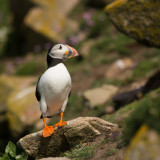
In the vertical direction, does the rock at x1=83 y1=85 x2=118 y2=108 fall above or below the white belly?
below

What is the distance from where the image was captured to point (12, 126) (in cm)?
976

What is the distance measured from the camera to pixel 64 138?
472 cm

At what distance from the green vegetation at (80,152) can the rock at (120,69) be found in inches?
220

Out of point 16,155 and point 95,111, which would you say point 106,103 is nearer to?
point 95,111

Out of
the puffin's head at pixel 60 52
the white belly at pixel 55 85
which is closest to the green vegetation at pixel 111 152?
the white belly at pixel 55 85

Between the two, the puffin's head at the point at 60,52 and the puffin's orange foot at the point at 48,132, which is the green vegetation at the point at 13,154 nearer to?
the puffin's orange foot at the point at 48,132

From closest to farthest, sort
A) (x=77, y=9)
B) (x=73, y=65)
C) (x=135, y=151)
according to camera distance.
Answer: (x=135, y=151), (x=73, y=65), (x=77, y=9)

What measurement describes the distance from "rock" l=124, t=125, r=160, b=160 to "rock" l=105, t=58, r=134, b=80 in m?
7.35

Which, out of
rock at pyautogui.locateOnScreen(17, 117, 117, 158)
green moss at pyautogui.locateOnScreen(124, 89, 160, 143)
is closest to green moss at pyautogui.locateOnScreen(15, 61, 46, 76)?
rock at pyautogui.locateOnScreen(17, 117, 117, 158)

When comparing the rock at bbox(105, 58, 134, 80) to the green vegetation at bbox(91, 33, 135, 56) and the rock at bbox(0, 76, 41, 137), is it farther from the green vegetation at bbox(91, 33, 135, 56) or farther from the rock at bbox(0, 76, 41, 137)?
the rock at bbox(0, 76, 41, 137)

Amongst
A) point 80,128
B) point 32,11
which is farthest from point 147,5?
point 32,11

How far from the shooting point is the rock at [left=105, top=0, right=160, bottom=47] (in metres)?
6.96

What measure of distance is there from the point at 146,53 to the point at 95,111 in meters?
3.35

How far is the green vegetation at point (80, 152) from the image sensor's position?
4230 millimetres
